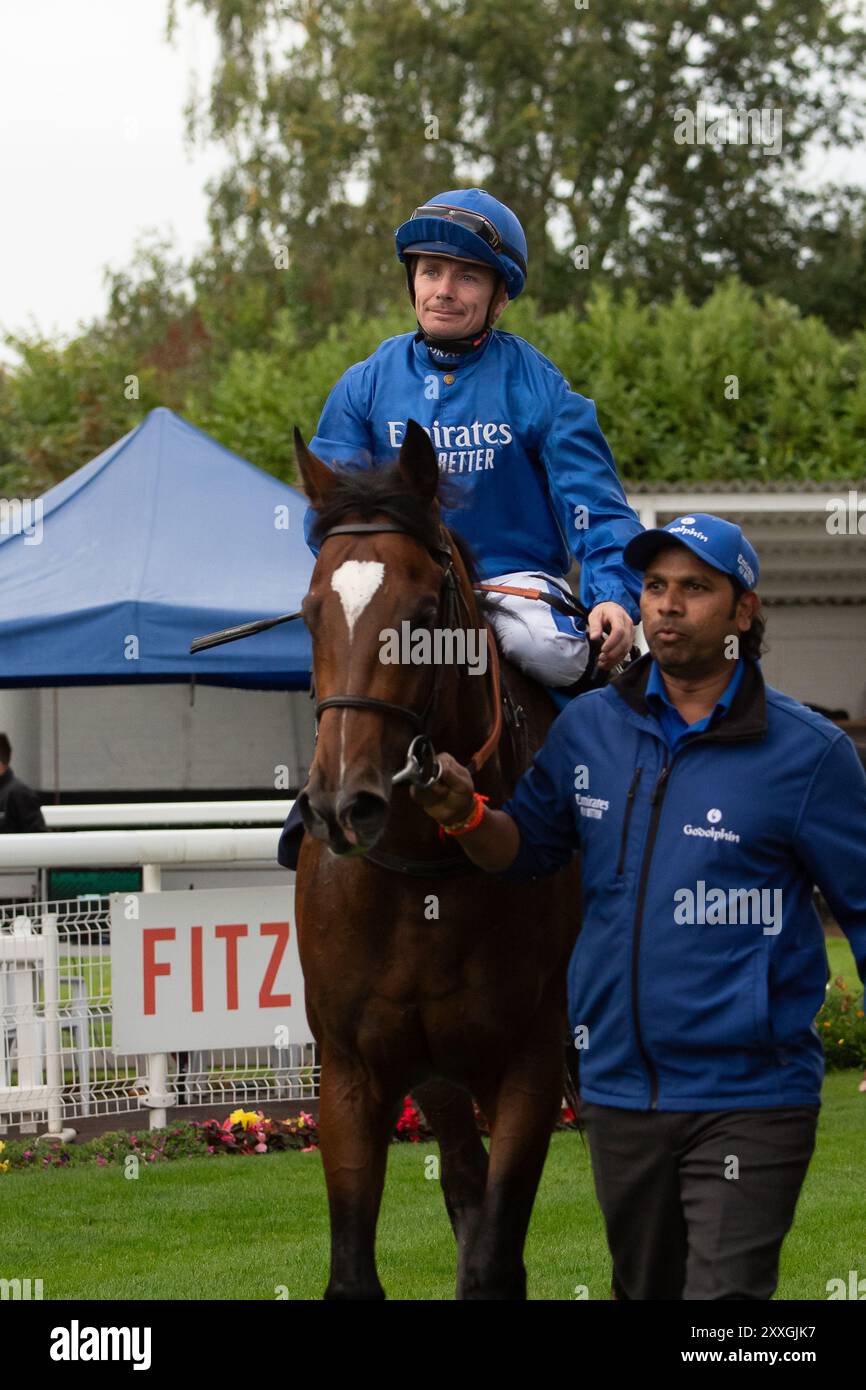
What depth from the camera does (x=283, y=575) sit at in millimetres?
9828

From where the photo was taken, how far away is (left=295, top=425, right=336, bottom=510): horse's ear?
3.37m

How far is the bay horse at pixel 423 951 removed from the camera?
10.8ft

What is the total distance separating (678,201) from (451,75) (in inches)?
156

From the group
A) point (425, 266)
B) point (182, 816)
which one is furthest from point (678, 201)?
point (425, 266)

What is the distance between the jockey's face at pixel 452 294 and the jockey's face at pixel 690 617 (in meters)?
1.12

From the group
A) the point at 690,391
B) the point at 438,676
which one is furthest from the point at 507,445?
the point at 690,391

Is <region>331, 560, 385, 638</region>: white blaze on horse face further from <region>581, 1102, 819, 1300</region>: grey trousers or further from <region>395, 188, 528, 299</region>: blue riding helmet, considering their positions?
<region>395, 188, 528, 299</region>: blue riding helmet

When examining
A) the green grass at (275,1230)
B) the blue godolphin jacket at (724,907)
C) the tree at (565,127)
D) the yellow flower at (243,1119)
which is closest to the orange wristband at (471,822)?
the blue godolphin jacket at (724,907)

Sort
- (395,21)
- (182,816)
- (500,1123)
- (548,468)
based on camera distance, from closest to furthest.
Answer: (500,1123) → (548,468) → (182,816) → (395,21)

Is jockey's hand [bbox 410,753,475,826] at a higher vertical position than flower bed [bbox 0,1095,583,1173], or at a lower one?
higher

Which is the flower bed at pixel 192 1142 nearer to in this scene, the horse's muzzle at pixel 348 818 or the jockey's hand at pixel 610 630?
the jockey's hand at pixel 610 630

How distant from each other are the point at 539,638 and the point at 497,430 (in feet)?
1.68

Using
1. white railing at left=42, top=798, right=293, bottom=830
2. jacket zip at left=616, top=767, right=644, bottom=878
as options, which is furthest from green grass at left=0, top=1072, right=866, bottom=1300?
jacket zip at left=616, top=767, right=644, bottom=878
